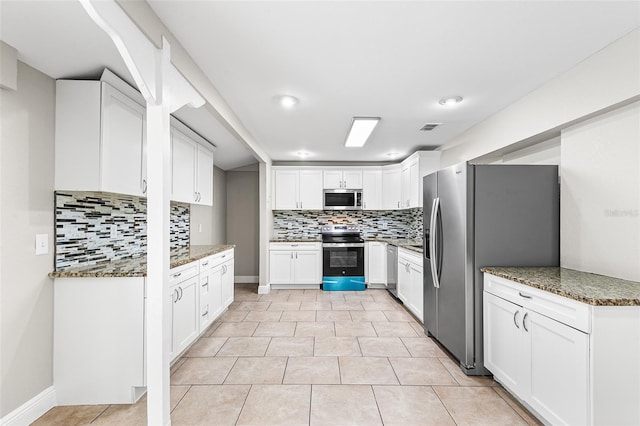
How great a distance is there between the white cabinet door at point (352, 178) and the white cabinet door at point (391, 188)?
446 millimetres

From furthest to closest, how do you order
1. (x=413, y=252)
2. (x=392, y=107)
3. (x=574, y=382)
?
Result: (x=413, y=252) < (x=392, y=107) < (x=574, y=382)

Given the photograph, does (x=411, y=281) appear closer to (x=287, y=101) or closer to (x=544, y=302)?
(x=544, y=302)

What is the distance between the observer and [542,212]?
2.64m

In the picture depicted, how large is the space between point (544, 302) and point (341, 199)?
13.8 feet

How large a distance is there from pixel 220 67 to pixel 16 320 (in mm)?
2061

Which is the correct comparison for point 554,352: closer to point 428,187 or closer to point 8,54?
point 428,187

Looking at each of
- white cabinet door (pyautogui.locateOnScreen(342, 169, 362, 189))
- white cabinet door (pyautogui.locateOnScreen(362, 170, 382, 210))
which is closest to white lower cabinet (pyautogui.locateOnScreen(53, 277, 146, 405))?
white cabinet door (pyautogui.locateOnScreen(342, 169, 362, 189))

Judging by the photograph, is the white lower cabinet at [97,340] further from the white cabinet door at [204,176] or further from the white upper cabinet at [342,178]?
the white upper cabinet at [342,178]

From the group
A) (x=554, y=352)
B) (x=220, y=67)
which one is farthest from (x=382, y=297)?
(x=220, y=67)

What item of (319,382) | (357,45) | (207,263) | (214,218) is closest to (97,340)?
(207,263)

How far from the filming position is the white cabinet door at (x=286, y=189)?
6.00 meters

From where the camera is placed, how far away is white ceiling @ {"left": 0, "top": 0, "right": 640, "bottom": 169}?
1.73m

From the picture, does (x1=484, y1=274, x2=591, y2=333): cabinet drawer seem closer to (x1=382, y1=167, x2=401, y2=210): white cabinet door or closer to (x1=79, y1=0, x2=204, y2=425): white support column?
(x1=79, y1=0, x2=204, y2=425): white support column

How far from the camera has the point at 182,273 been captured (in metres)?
2.80
